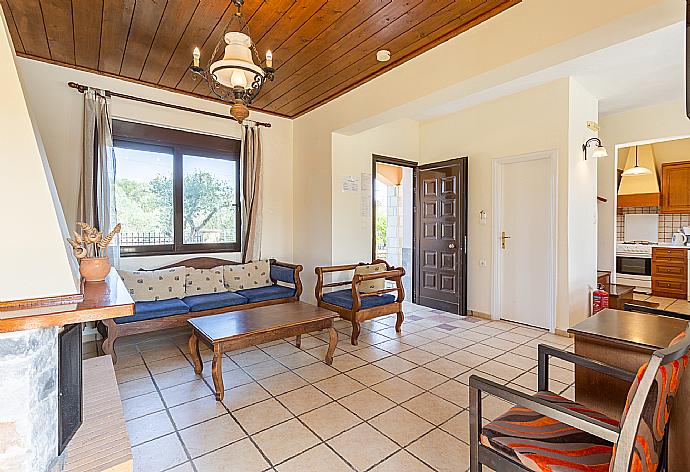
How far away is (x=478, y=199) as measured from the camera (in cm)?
496

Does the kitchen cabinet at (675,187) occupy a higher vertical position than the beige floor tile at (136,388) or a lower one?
higher

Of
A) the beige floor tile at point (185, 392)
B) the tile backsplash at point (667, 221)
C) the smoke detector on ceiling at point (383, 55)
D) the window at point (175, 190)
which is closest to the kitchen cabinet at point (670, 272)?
the tile backsplash at point (667, 221)

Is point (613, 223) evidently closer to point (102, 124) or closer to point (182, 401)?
point (182, 401)

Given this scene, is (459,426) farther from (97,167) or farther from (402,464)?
(97,167)

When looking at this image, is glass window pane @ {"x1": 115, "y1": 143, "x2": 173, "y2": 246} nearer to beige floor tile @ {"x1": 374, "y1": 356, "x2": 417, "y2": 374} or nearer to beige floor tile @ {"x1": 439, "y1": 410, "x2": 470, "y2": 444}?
beige floor tile @ {"x1": 374, "y1": 356, "x2": 417, "y2": 374}

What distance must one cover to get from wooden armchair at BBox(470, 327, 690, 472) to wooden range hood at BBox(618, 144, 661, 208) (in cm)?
662

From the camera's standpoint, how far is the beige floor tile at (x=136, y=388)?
2672 millimetres

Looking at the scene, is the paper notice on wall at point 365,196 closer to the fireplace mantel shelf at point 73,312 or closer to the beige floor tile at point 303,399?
the beige floor tile at point 303,399

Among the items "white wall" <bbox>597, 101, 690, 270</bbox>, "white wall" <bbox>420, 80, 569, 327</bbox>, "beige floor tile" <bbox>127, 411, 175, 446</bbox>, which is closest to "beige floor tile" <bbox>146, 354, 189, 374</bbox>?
"beige floor tile" <bbox>127, 411, 175, 446</bbox>

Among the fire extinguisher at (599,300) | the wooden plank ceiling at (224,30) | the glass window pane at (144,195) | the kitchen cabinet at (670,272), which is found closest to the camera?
the wooden plank ceiling at (224,30)

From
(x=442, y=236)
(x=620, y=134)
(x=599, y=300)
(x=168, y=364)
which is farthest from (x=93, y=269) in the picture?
(x=620, y=134)

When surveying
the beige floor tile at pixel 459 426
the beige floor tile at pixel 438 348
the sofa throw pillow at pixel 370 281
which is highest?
the sofa throw pillow at pixel 370 281

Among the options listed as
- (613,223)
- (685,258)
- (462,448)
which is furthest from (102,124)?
(685,258)

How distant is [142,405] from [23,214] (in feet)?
5.99
